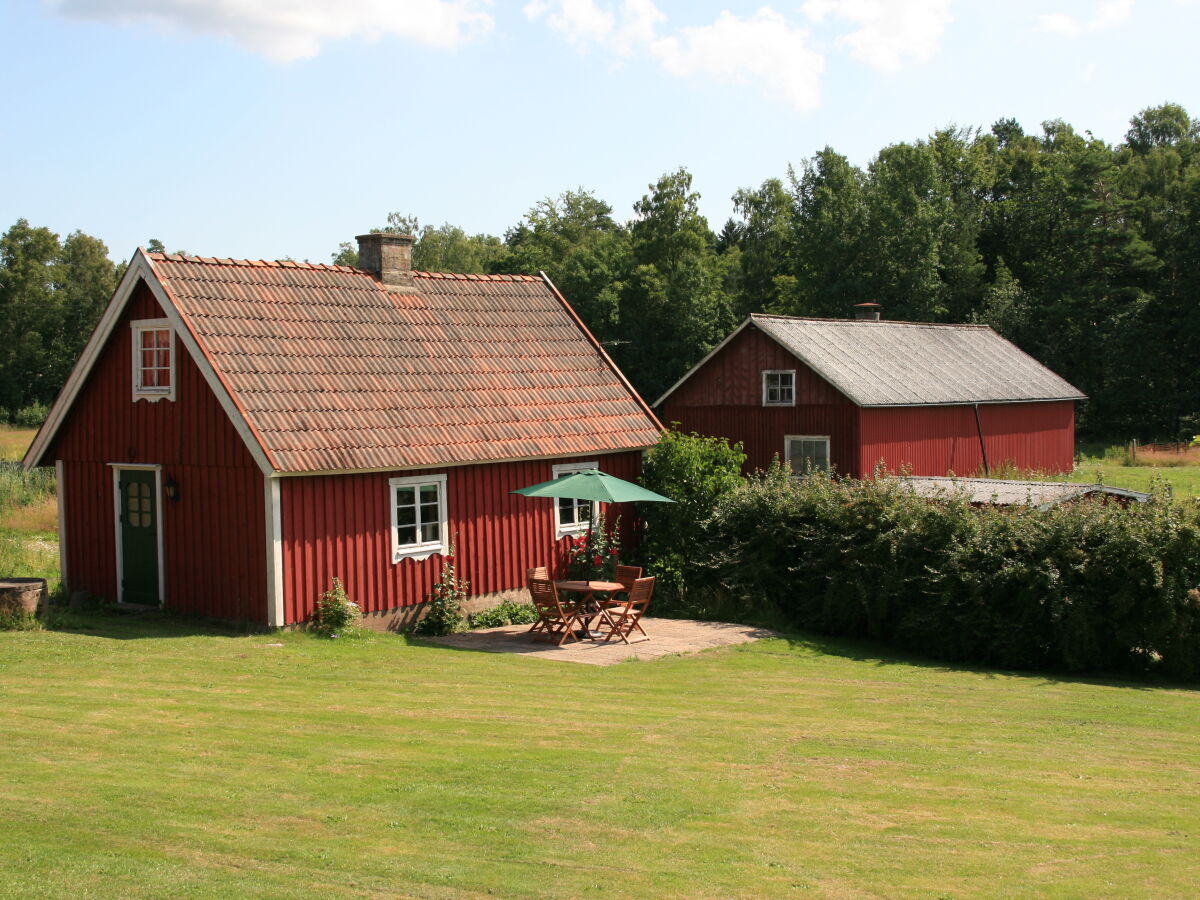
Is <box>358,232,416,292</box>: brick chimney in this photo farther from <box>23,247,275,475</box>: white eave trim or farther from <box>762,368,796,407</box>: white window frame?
<box>762,368,796,407</box>: white window frame

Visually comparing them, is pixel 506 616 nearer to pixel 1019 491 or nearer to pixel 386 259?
pixel 386 259

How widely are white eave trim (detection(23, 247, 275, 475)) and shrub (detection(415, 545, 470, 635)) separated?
3.51 m

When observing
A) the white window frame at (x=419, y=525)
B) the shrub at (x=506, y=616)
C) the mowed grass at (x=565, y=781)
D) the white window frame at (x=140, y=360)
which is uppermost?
the white window frame at (x=140, y=360)

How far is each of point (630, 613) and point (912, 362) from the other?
63.4 ft

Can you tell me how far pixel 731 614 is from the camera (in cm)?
1986

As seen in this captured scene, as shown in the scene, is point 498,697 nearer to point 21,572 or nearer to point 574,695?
point 574,695

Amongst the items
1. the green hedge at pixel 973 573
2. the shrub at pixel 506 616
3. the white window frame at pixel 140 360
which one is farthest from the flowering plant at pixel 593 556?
the white window frame at pixel 140 360

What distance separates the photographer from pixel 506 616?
19.4 meters

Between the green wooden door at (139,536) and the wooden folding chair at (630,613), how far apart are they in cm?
677

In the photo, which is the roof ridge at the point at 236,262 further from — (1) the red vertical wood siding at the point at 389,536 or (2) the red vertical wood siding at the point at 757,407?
(2) the red vertical wood siding at the point at 757,407

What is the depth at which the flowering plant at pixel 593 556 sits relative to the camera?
2053cm

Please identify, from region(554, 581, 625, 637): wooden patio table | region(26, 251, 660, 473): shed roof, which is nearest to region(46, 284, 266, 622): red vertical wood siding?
region(26, 251, 660, 473): shed roof

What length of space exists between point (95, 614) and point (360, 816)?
11691 millimetres

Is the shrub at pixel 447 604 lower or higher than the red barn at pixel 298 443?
lower
